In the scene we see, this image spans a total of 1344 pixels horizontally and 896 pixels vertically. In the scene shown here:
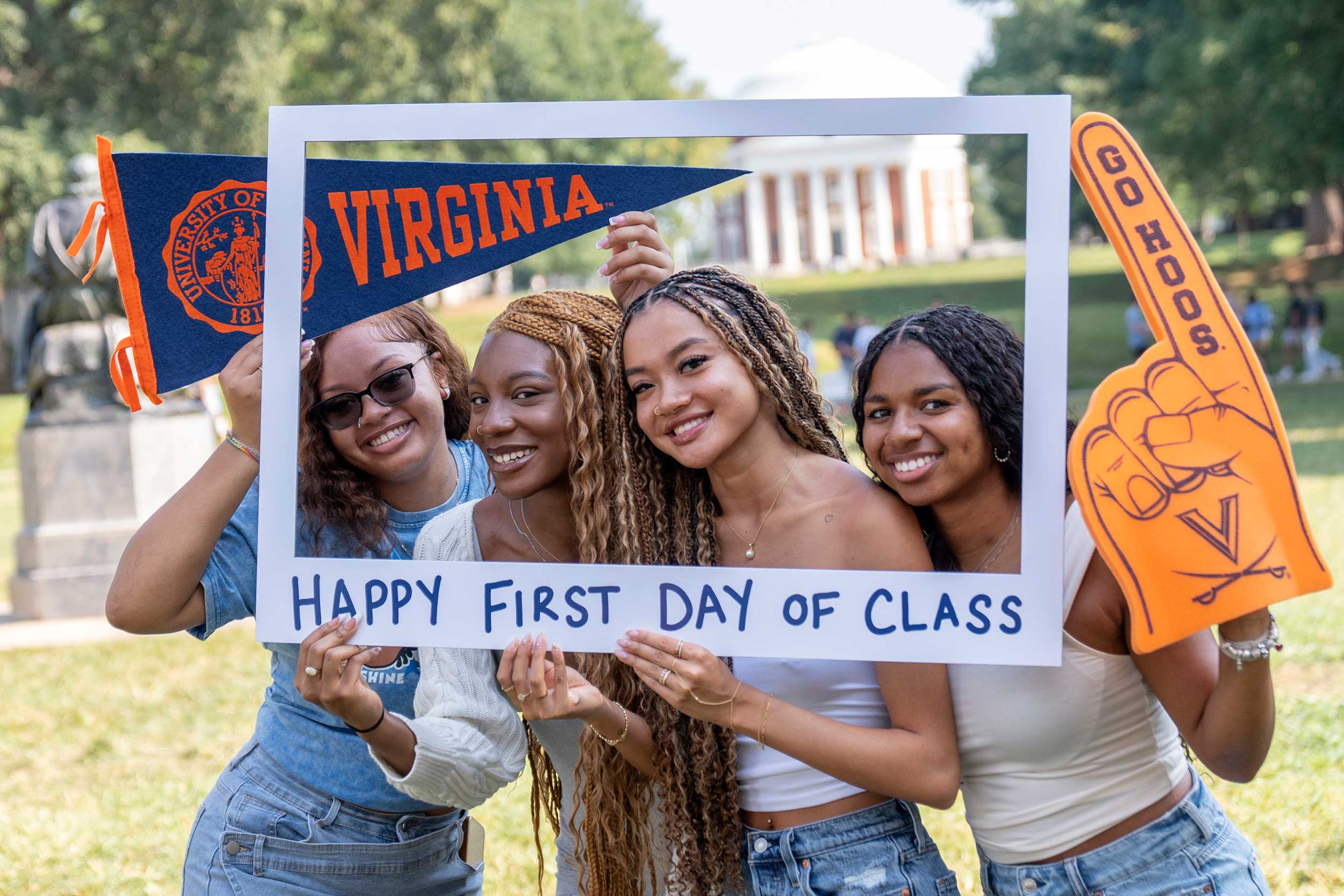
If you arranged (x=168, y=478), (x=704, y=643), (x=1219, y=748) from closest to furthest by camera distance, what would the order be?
(x=1219, y=748)
(x=704, y=643)
(x=168, y=478)

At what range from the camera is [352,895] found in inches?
91.7

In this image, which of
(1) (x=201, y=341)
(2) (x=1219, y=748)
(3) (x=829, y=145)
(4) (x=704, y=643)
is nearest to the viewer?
(2) (x=1219, y=748)

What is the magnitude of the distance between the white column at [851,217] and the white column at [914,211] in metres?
0.20

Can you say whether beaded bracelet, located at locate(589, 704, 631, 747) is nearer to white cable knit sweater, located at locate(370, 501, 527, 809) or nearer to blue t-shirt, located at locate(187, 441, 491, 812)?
white cable knit sweater, located at locate(370, 501, 527, 809)

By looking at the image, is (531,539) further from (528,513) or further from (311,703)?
(311,703)

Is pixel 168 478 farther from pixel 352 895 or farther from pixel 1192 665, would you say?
pixel 1192 665

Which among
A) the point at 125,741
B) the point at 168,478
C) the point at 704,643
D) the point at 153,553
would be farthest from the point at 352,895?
the point at 168,478

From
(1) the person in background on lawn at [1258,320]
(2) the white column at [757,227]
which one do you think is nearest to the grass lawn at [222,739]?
(2) the white column at [757,227]

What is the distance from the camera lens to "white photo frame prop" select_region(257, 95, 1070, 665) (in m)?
1.89

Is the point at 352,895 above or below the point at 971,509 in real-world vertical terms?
below

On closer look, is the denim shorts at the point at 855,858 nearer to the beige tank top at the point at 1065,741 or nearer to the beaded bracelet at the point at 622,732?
the beige tank top at the point at 1065,741

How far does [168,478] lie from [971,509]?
8.07 metres

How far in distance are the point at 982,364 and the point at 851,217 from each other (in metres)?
5.67

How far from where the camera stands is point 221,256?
226 centimetres
